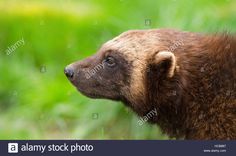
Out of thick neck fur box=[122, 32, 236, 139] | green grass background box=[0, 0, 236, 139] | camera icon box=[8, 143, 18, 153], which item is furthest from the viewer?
green grass background box=[0, 0, 236, 139]

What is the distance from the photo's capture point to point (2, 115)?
10.5m

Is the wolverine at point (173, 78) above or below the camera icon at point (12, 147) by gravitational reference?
above

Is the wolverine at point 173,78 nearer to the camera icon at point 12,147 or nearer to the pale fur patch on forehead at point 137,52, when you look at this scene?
the pale fur patch on forehead at point 137,52

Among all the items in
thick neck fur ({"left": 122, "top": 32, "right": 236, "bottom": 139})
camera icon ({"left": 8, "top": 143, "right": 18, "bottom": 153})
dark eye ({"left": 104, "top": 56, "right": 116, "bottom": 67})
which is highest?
dark eye ({"left": 104, "top": 56, "right": 116, "bottom": 67})

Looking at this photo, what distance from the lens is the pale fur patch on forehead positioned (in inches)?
313

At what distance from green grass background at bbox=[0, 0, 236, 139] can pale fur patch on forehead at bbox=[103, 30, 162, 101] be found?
4.67 ft

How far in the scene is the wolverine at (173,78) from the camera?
7.73m

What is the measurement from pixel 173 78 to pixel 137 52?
391 mm

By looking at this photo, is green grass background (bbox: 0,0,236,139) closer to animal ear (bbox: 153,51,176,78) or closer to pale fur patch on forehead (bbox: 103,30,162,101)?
pale fur patch on forehead (bbox: 103,30,162,101)

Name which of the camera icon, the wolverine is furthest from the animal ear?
the camera icon

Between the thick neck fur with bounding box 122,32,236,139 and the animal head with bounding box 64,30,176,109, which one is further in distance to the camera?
the animal head with bounding box 64,30,176,109
